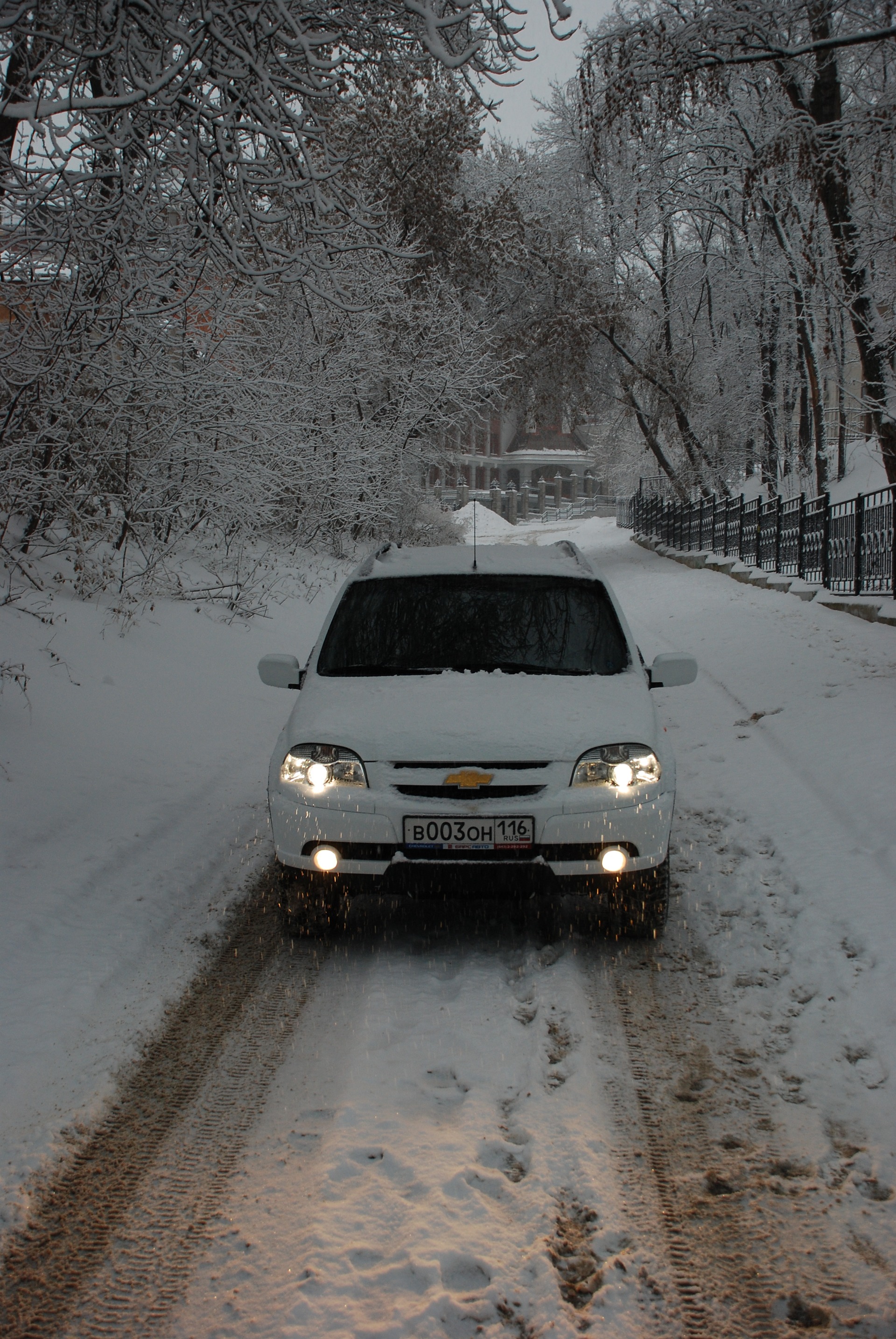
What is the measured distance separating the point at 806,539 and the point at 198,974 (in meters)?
17.3

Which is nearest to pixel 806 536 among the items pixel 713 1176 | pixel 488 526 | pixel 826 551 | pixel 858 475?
pixel 826 551

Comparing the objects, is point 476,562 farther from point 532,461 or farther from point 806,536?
point 532,461

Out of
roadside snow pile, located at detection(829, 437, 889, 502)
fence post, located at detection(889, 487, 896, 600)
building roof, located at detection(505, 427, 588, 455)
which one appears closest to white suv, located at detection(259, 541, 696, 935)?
fence post, located at detection(889, 487, 896, 600)

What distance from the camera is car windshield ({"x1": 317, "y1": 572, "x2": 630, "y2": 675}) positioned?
4.90m

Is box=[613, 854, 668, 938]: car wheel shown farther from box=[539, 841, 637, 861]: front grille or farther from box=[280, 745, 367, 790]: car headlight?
box=[280, 745, 367, 790]: car headlight

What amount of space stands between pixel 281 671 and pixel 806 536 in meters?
16.2

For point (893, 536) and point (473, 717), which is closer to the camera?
point (473, 717)

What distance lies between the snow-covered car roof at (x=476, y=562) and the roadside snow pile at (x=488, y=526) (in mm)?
37981

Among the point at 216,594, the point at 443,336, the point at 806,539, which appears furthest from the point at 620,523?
the point at 216,594

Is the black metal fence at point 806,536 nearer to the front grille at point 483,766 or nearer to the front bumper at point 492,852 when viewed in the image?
the front bumper at point 492,852

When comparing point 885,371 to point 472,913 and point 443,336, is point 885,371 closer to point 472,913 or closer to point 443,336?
point 472,913

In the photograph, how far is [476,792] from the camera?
409 cm

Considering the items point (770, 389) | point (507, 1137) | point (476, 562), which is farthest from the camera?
point (770, 389)

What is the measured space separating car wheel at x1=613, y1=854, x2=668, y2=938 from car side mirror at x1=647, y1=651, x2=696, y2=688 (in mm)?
1110
